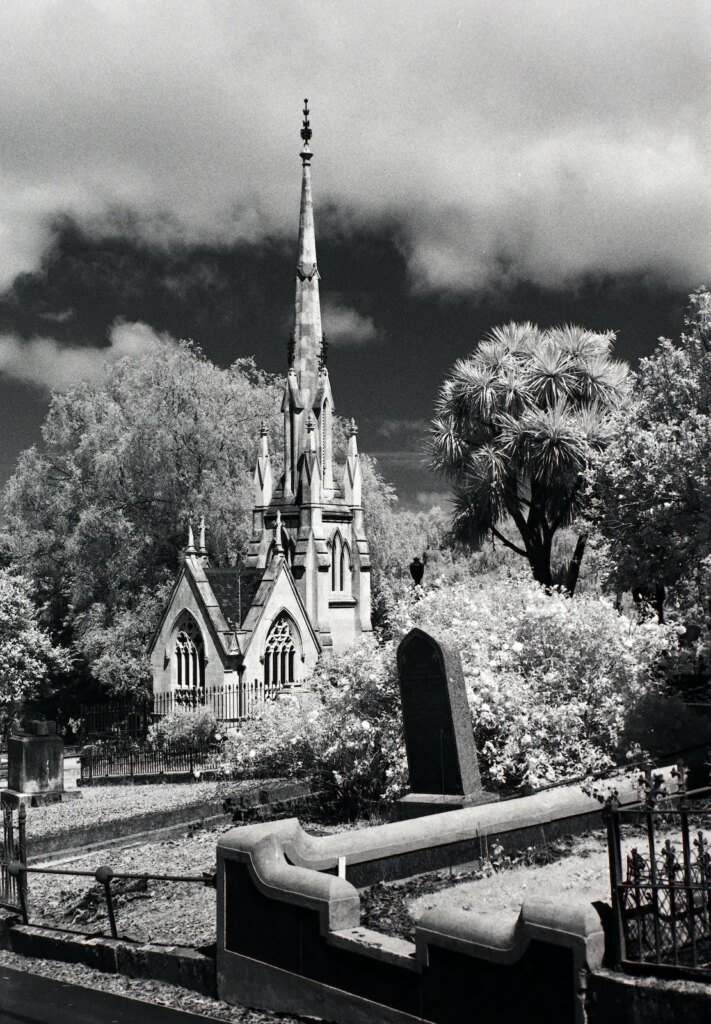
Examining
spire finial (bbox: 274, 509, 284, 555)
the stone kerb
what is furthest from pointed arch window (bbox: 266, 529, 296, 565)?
the stone kerb

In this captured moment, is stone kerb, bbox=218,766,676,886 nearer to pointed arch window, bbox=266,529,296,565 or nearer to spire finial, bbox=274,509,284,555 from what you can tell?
spire finial, bbox=274,509,284,555

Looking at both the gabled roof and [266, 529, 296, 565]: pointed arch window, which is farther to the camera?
[266, 529, 296, 565]: pointed arch window

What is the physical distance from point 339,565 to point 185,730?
11.1 metres

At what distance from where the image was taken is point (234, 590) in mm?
32750

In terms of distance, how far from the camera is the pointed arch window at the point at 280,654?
31.9 m

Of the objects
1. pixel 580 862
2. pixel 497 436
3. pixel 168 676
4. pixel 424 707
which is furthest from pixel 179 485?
pixel 580 862

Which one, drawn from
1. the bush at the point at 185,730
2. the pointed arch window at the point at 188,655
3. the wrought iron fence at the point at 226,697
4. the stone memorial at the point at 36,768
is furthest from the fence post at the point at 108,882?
the pointed arch window at the point at 188,655

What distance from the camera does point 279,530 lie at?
3384cm

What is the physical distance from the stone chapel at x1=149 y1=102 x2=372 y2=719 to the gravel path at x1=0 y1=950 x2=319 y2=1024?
16983 mm

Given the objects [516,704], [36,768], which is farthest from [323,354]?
[516,704]

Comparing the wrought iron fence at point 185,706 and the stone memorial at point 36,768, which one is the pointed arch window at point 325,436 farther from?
the stone memorial at point 36,768

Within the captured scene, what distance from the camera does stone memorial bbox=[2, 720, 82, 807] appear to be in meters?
20.3

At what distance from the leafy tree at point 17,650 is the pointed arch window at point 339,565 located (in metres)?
10.2

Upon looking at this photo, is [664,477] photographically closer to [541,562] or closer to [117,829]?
[541,562]
